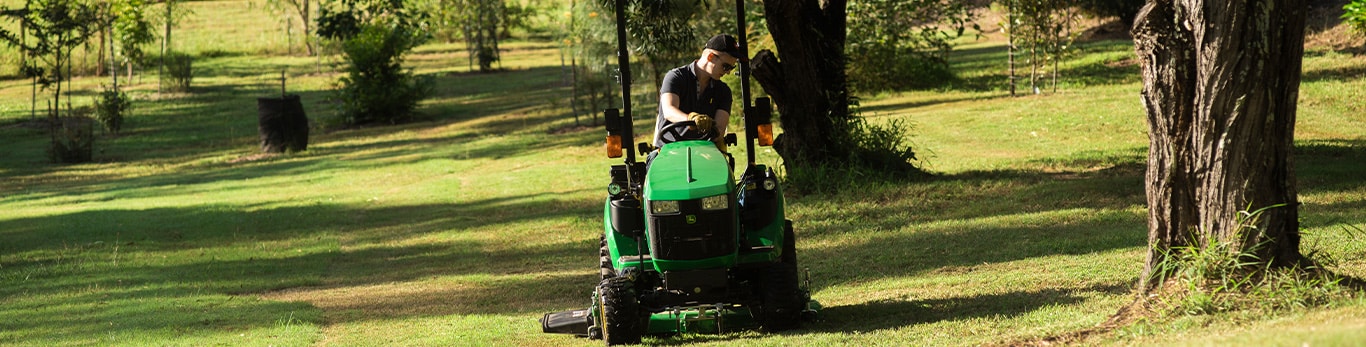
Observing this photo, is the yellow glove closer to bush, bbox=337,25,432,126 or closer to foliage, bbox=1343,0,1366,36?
foliage, bbox=1343,0,1366,36

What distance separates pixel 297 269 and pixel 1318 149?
10.1 meters

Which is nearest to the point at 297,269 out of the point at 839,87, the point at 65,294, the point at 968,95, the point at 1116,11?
the point at 65,294

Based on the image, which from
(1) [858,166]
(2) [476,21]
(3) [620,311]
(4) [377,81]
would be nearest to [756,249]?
(3) [620,311]

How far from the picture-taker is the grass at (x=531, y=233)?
7.61 metres

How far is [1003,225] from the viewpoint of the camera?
36.0ft

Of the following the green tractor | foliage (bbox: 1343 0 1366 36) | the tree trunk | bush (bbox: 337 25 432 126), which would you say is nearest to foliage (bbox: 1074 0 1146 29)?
foliage (bbox: 1343 0 1366 36)

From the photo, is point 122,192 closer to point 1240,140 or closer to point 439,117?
point 439,117

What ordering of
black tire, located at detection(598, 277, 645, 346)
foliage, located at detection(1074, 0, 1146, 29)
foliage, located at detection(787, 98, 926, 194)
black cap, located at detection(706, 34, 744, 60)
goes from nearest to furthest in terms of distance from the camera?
black tire, located at detection(598, 277, 645, 346), black cap, located at detection(706, 34, 744, 60), foliage, located at detection(787, 98, 926, 194), foliage, located at detection(1074, 0, 1146, 29)

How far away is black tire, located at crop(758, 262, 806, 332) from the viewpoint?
683cm

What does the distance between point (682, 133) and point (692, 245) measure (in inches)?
29.0

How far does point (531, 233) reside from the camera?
13453 mm

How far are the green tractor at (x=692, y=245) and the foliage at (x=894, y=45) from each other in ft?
46.4

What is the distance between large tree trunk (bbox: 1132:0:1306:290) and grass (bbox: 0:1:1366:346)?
535mm

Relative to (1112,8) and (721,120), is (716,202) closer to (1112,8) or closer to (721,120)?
(721,120)
